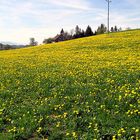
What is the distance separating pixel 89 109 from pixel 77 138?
10.0 feet

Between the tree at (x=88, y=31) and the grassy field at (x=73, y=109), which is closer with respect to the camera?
the grassy field at (x=73, y=109)

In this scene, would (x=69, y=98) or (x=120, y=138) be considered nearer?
(x=120, y=138)

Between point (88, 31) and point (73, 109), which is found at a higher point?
point (88, 31)

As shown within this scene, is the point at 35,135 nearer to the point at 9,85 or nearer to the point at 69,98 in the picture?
the point at 69,98

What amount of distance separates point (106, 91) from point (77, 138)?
236 inches

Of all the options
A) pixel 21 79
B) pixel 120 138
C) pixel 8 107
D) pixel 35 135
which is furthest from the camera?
pixel 21 79

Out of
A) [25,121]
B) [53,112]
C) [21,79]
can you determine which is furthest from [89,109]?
[21,79]

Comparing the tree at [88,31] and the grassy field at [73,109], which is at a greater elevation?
the tree at [88,31]

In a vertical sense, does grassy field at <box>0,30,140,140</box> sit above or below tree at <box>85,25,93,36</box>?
below

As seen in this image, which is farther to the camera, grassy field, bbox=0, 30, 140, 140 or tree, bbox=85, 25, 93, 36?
tree, bbox=85, 25, 93, 36

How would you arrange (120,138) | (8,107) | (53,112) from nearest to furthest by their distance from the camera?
(120,138)
(53,112)
(8,107)

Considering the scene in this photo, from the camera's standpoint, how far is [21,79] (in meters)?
24.4

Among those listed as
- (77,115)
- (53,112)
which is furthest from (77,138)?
(53,112)

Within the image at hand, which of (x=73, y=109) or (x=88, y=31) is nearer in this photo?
(x=73, y=109)
